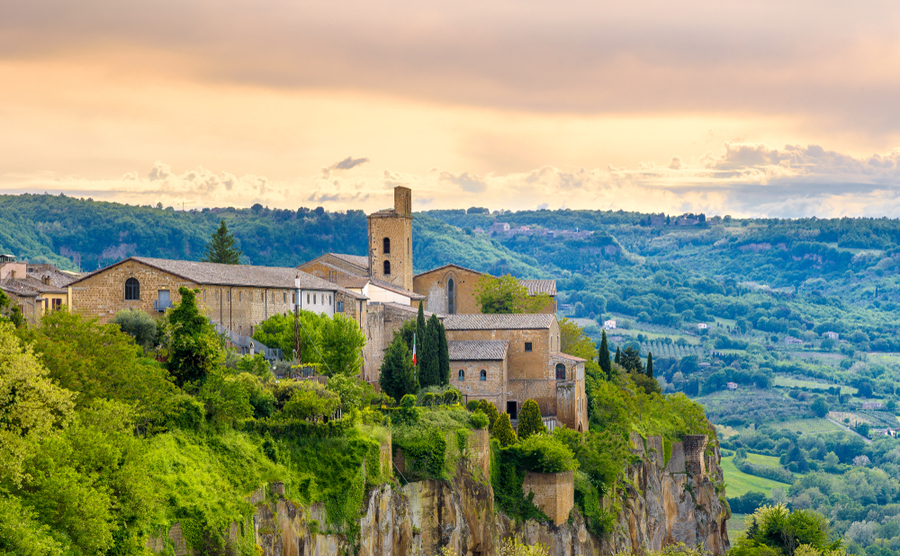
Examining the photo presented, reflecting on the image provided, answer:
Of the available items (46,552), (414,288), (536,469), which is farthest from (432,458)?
(414,288)

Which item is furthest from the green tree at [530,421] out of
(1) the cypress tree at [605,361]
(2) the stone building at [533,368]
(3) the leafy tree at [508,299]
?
(1) the cypress tree at [605,361]

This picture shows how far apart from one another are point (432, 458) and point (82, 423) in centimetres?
2216

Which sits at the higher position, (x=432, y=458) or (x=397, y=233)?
(x=397, y=233)

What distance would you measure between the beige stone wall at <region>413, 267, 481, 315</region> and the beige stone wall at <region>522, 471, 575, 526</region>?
1389 inches

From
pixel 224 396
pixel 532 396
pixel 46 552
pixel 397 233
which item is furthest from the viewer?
pixel 397 233

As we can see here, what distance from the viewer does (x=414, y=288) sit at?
10356 centimetres

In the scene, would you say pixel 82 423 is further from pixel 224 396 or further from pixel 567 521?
pixel 567 521

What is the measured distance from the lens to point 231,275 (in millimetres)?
70438

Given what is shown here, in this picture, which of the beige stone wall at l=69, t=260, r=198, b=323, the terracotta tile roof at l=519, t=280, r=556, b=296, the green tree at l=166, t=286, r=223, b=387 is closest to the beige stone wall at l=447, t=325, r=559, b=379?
the terracotta tile roof at l=519, t=280, r=556, b=296

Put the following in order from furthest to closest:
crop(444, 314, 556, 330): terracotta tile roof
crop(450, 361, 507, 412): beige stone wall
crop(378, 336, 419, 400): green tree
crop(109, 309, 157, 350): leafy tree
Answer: crop(444, 314, 556, 330): terracotta tile roof
crop(450, 361, 507, 412): beige stone wall
crop(378, 336, 419, 400): green tree
crop(109, 309, 157, 350): leafy tree

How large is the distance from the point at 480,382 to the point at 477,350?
236 centimetres

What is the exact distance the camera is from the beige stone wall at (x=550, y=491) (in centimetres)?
6444

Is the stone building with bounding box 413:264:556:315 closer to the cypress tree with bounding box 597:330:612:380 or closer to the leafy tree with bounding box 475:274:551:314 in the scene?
the leafy tree with bounding box 475:274:551:314

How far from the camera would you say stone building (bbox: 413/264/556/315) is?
3930 inches
